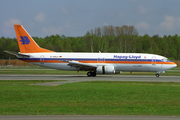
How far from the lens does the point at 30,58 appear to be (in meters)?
39.4

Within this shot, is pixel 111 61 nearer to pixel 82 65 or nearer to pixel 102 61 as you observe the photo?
pixel 102 61

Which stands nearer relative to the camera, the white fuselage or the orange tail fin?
the white fuselage

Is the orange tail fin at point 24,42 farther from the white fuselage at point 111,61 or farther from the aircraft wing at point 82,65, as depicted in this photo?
the aircraft wing at point 82,65

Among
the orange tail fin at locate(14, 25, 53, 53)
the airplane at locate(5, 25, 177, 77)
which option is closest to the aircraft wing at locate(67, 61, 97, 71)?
the airplane at locate(5, 25, 177, 77)

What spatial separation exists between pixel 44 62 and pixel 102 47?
72.0 m

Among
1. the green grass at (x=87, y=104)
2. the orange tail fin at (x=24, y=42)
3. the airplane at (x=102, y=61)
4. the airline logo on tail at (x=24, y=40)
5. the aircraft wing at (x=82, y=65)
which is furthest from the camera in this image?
the airline logo on tail at (x=24, y=40)

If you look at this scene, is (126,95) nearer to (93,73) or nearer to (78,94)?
(78,94)
